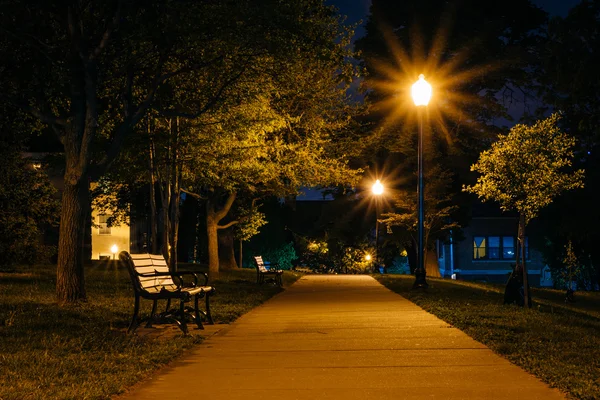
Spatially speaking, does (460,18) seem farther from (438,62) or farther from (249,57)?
(249,57)

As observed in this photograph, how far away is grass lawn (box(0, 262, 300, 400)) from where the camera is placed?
319 inches

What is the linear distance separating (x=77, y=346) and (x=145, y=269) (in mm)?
3121

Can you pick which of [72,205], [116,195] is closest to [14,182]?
[116,195]

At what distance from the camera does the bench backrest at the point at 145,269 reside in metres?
12.6

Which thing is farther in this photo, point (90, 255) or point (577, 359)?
point (90, 255)

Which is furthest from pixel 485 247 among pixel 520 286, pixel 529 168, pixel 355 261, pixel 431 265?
pixel 529 168

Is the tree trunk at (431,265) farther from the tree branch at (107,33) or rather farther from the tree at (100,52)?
the tree branch at (107,33)

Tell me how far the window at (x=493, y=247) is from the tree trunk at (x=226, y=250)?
24972 millimetres

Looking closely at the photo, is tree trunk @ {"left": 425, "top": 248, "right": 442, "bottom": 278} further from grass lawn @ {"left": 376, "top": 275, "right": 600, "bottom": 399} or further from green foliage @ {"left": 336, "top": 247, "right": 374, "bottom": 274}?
grass lawn @ {"left": 376, "top": 275, "right": 600, "bottom": 399}

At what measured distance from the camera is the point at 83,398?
7484 millimetres

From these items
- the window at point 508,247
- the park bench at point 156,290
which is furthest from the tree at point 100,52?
the window at point 508,247

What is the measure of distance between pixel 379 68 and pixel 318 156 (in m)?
15.9

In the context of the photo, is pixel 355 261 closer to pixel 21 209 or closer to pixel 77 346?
pixel 21 209

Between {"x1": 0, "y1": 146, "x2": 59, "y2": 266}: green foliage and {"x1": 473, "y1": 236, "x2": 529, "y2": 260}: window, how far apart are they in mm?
40330
